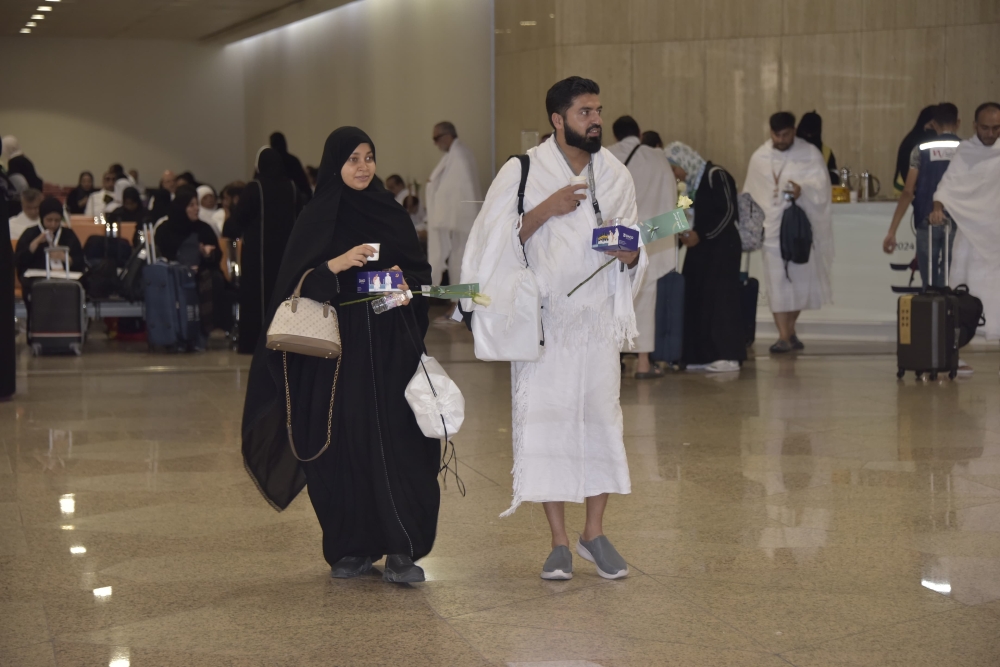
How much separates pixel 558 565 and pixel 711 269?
16.4ft

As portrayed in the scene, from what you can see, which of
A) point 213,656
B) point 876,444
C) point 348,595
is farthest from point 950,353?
point 213,656

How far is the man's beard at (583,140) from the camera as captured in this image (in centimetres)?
378

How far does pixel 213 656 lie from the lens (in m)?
3.24

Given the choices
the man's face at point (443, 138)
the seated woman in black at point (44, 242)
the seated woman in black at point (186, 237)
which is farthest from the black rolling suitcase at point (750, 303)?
the seated woman in black at point (44, 242)

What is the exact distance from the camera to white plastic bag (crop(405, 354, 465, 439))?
3.76 metres

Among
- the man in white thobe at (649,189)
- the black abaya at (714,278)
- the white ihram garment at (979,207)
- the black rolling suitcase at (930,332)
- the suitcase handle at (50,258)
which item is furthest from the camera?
the suitcase handle at (50,258)

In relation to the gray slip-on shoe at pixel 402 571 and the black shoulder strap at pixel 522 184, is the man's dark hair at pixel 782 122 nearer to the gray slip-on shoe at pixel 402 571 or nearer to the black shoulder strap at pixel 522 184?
the black shoulder strap at pixel 522 184

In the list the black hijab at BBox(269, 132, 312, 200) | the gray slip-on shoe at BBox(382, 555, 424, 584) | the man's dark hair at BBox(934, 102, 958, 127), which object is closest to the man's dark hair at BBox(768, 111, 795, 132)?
the man's dark hair at BBox(934, 102, 958, 127)

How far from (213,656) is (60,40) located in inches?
898

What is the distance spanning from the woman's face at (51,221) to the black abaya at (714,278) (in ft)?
18.2

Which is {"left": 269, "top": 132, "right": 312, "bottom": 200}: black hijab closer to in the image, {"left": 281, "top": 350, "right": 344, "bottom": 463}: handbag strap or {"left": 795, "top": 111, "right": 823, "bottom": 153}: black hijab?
{"left": 795, "top": 111, "right": 823, "bottom": 153}: black hijab

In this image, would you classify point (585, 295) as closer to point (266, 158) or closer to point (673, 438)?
point (673, 438)

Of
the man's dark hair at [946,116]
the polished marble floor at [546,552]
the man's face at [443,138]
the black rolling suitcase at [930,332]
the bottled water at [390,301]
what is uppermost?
the man's face at [443,138]

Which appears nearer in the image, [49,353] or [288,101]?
[49,353]
